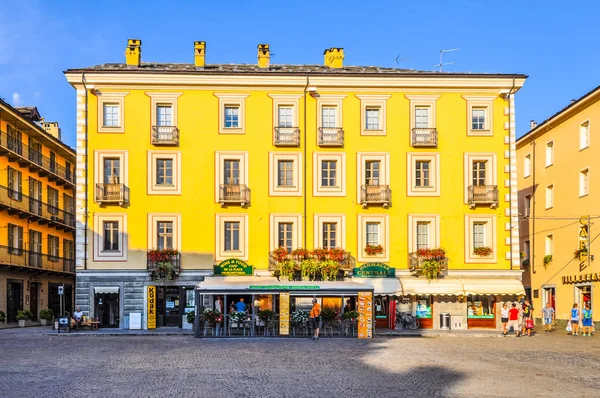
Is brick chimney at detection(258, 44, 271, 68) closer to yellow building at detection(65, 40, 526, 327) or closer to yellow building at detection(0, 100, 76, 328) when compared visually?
yellow building at detection(65, 40, 526, 327)

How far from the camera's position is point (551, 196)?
4822cm

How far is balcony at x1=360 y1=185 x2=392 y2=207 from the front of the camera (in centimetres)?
3978

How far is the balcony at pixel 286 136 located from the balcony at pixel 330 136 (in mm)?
1219

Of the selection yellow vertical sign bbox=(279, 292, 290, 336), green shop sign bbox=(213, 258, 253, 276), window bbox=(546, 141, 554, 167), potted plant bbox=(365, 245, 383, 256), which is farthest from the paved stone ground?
window bbox=(546, 141, 554, 167)

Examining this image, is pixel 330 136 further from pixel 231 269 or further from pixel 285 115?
pixel 231 269

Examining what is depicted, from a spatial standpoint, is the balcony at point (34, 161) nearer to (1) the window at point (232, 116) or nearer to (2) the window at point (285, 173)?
(1) the window at point (232, 116)

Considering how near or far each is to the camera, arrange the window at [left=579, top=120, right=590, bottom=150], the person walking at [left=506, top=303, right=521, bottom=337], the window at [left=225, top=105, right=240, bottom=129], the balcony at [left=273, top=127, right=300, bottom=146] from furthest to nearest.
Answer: the window at [left=579, top=120, right=590, bottom=150] → the window at [left=225, top=105, right=240, bottom=129] → the balcony at [left=273, top=127, right=300, bottom=146] → the person walking at [left=506, top=303, right=521, bottom=337]

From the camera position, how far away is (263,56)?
4353 cm

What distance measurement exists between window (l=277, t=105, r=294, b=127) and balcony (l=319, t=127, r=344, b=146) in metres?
1.74

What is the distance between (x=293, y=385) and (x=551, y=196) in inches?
1375

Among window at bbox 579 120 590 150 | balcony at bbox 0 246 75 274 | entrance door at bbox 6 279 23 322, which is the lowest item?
entrance door at bbox 6 279 23 322

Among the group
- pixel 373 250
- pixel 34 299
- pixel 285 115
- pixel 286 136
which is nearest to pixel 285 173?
pixel 286 136

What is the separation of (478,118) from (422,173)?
4175mm

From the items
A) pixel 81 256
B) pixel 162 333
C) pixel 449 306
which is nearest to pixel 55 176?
pixel 81 256
